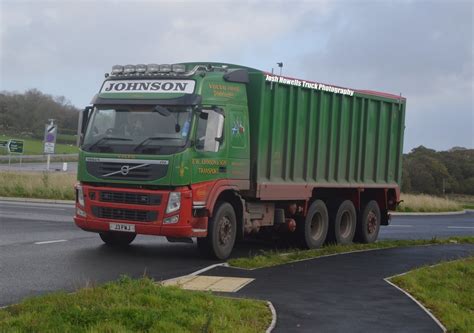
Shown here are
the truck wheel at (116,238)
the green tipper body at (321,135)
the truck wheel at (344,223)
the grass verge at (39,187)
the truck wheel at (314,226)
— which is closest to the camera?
the green tipper body at (321,135)

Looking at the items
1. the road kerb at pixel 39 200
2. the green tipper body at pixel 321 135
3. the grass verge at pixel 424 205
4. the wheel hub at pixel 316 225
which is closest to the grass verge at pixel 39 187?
the road kerb at pixel 39 200

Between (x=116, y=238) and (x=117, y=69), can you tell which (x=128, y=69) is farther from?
(x=116, y=238)

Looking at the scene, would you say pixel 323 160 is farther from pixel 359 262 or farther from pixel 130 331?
pixel 130 331

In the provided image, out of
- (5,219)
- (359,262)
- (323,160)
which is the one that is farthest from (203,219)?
(5,219)

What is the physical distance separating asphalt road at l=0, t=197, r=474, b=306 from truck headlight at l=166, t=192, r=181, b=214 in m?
0.92

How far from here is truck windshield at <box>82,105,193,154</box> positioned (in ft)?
40.2

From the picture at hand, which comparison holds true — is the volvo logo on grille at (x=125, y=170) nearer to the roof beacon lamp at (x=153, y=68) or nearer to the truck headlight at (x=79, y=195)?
the truck headlight at (x=79, y=195)

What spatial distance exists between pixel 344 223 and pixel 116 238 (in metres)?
5.42

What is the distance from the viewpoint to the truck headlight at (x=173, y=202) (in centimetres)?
1212

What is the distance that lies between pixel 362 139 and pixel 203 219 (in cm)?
600

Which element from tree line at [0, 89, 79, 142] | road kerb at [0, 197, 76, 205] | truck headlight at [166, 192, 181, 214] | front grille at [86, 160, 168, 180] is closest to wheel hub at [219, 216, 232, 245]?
truck headlight at [166, 192, 181, 214]

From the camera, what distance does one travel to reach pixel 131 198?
1241 centimetres

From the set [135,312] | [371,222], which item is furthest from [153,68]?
[371,222]

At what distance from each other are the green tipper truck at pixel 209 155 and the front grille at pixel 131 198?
0.02 m
